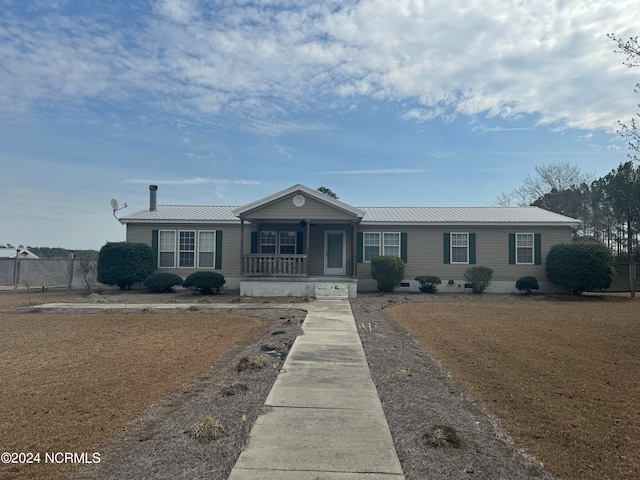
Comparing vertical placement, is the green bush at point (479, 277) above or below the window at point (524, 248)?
below

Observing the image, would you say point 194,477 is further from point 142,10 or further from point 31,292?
point 31,292

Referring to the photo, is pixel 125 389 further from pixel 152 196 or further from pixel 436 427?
pixel 152 196

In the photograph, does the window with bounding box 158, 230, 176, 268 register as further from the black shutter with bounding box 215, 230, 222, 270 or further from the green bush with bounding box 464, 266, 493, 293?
the green bush with bounding box 464, 266, 493, 293

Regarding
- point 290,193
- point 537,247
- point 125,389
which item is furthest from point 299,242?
point 125,389

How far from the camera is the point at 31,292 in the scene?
19.5 meters

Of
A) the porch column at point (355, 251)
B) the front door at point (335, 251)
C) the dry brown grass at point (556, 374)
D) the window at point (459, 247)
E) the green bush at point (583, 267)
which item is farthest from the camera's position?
the front door at point (335, 251)

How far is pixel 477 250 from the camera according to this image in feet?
63.4

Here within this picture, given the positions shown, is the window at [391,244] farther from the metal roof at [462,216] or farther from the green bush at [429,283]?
the green bush at [429,283]

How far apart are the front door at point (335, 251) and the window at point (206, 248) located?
5166 mm

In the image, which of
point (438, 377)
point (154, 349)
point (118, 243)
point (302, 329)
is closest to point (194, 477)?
point (438, 377)

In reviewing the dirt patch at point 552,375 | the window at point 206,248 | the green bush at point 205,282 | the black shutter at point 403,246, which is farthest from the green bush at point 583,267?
the window at point 206,248

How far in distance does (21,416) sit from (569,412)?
18.9ft

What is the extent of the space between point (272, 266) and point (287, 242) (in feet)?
7.50

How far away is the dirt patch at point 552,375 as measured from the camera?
150 inches
